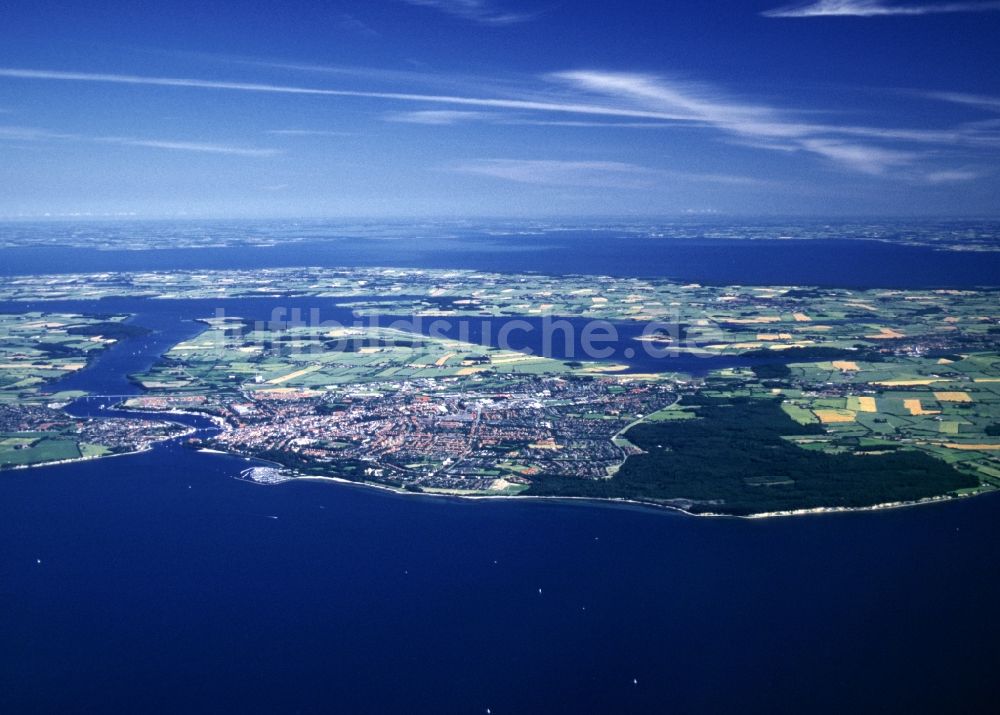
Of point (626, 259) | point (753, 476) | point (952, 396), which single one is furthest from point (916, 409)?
point (626, 259)

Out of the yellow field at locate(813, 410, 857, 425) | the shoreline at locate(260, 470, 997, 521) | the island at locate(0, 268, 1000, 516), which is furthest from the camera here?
the yellow field at locate(813, 410, 857, 425)

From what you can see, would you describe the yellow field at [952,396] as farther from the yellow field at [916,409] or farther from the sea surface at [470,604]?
the sea surface at [470,604]

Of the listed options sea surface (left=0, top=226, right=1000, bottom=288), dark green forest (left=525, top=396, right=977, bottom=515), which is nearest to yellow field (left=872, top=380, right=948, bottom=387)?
dark green forest (left=525, top=396, right=977, bottom=515)

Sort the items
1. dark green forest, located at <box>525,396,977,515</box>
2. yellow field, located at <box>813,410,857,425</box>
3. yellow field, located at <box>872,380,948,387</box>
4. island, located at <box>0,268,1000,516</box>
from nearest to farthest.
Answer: dark green forest, located at <box>525,396,977,515</box>, island, located at <box>0,268,1000,516</box>, yellow field, located at <box>813,410,857,425</box>, yellow field, located at <box>872,380,948,387</box>

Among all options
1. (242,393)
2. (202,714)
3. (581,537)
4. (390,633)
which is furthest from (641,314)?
(202,714)

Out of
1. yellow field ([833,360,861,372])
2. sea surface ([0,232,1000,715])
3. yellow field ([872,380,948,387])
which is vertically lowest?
sea surface ([0,232,1000,715])

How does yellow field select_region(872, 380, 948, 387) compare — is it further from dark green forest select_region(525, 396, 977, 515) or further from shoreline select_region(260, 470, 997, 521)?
shoreline select_region(260, 470, 997, 521)

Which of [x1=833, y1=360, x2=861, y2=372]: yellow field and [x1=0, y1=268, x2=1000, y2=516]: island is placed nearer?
[x1=0, y1=268, x2=1000, y2=516]: island

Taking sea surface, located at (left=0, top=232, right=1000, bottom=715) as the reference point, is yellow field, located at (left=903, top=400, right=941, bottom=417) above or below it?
above
